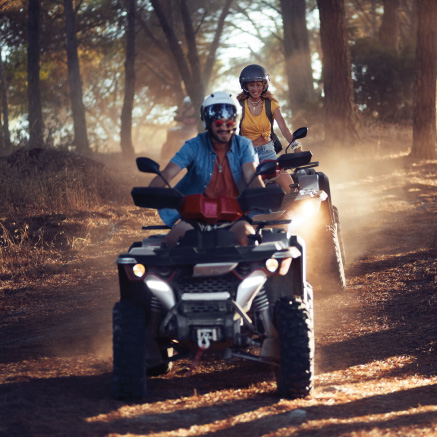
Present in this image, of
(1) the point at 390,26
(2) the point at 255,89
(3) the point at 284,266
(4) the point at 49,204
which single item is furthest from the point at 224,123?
(1) the point at 390,26

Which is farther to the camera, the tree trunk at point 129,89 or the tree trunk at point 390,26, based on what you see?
the tree trunk at point 390,26

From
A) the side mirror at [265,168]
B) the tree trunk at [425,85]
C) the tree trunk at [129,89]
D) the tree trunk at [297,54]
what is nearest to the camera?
the side mirror at [265,168]

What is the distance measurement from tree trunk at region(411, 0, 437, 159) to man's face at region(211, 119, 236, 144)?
1621cm

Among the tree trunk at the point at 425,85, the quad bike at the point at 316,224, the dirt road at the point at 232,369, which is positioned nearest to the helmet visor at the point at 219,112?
the dirt road at the point at 232,369

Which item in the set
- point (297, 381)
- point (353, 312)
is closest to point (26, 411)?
point (297, 381)

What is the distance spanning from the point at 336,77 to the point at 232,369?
1710 centimetres

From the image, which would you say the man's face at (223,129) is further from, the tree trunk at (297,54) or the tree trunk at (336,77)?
the tree trunk at (297,54)

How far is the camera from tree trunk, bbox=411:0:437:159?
21.2 m

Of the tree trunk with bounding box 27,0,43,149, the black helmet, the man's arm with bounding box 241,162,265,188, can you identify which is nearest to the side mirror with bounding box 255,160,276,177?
the man's arm with bounding box 241,162,265,188

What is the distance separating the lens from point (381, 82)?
2716 centimetres

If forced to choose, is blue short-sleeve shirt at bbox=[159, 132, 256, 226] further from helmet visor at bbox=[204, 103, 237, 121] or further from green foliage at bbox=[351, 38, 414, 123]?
green foliage at bbox=[351, 38, 414, 123]

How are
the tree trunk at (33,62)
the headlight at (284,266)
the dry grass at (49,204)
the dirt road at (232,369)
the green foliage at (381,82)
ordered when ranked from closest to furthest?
the dirt road at (232,369) < the headlight at (284,266) < the dry grass at (49,204) < the tree trunk at (33,62) < the green foliage at (381,82)

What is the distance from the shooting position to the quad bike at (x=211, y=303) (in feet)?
16.9

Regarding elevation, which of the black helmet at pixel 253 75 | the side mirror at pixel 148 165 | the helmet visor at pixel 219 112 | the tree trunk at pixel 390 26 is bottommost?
the side mirror at pixel 148 165
